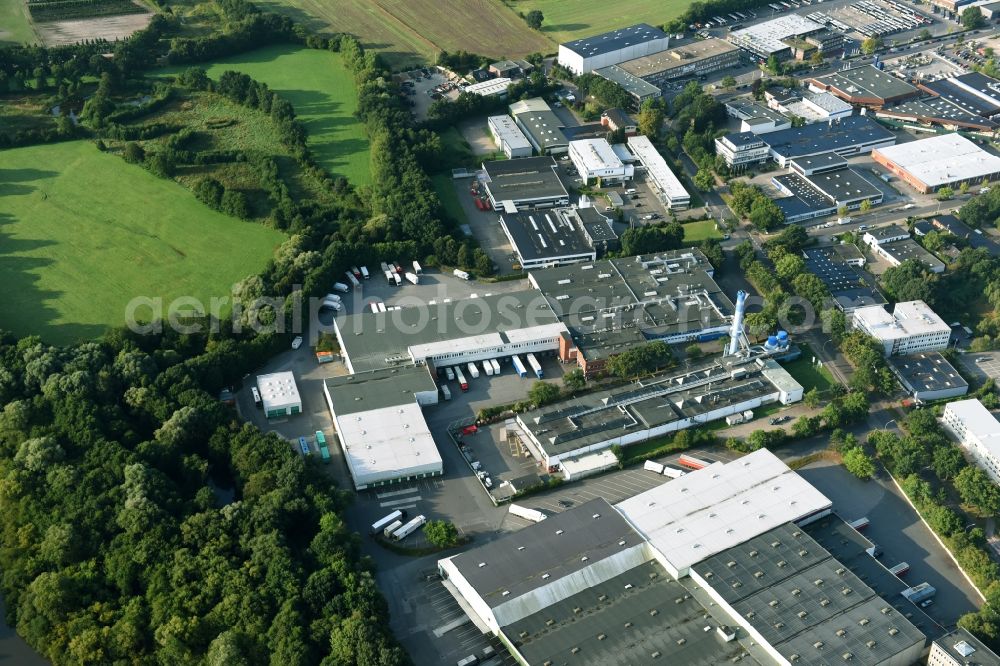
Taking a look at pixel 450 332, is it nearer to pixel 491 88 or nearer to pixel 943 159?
pixel 491 88

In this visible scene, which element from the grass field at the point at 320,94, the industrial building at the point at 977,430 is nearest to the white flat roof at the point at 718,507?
the industrial building at the point at 977,430

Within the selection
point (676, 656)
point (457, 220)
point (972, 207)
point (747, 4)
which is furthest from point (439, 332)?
point (747, 4)

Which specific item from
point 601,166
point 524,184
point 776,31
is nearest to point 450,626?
point 524,184

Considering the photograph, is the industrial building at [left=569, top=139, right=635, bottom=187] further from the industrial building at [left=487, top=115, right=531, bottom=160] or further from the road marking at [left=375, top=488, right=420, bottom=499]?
the road marking at [left=375, top=488, right=420, bottom=499]

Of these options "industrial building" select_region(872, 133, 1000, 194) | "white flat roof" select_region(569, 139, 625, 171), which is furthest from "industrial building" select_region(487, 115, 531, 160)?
"industrial building" select_region(872, 133, 1000, 194)

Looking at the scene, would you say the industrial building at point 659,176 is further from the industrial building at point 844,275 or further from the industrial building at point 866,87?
the industrial building at point 866,87
